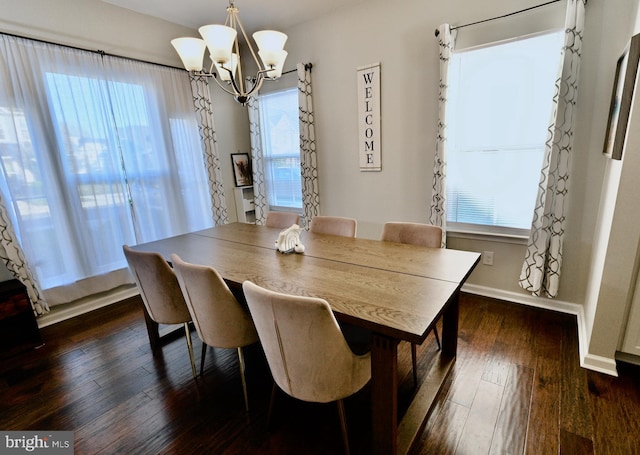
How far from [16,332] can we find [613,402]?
3.98 meters

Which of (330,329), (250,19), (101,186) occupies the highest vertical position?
(250,19)

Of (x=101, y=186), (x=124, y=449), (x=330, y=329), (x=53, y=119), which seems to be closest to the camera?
(x=330, y=329)

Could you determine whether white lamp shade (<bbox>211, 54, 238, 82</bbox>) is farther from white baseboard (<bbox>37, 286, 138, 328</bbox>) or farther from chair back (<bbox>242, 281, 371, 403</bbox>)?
white baseboard (<bbox>37, 286, 138, 328</bbox>)

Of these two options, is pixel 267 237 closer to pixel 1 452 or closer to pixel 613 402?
pixel 1 452

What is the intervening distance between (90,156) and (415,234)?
117 inches

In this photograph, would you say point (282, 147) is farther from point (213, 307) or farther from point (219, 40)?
point (213, 307)

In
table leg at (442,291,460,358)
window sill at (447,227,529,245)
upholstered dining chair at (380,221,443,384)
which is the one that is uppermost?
upholstered dining chair at (380,221,443,384)

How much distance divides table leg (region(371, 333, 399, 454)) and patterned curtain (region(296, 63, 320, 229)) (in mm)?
2592

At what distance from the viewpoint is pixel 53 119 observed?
256cm

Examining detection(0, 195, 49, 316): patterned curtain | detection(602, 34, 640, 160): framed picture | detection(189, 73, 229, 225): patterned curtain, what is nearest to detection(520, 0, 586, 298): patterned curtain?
detection(602, 34, 640, 160): framed picture

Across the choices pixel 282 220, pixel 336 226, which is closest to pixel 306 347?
pixel 336 226

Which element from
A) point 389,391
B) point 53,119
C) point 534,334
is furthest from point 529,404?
point 53,119

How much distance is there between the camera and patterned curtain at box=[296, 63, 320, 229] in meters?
3.40

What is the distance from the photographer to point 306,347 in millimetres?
1104
